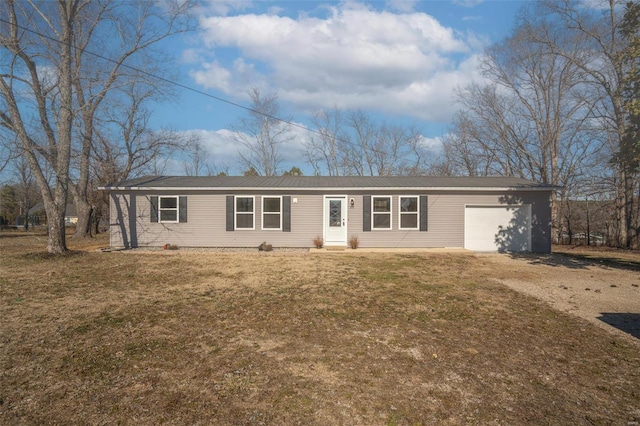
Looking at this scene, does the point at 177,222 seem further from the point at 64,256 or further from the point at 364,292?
the point at 364,292

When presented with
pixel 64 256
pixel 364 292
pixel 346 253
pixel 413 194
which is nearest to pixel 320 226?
pixel 346 253

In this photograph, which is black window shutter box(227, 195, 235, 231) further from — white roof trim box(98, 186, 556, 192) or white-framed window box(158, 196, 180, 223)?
white-framed window box(158, 196, 180, 223)

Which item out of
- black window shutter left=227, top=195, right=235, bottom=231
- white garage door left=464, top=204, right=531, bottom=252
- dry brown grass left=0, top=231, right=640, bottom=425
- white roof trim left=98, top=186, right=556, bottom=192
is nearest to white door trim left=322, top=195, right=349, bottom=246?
white roof trim left=98, top=186, right=556, bottom=192

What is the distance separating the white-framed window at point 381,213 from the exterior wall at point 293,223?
0.63ft

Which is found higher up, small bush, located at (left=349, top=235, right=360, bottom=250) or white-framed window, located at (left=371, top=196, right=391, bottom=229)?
white-framed window, located at (left=371, top=196, right=391, bottom=229)

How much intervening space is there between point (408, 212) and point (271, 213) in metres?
5.31

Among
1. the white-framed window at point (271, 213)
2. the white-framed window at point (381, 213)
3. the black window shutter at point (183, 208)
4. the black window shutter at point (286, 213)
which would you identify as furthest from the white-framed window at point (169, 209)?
the white-framed window at point (381, 213)

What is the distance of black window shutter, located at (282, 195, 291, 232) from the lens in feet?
48.4

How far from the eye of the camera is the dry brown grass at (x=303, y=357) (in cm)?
299

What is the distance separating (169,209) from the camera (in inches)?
588

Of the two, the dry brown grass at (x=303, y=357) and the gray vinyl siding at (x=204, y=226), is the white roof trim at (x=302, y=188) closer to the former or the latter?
the gray vinyl siding at (x=204, y=226)

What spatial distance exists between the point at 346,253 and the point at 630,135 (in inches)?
338

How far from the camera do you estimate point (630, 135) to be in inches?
392

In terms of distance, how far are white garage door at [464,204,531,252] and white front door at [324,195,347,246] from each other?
15.5 feet
